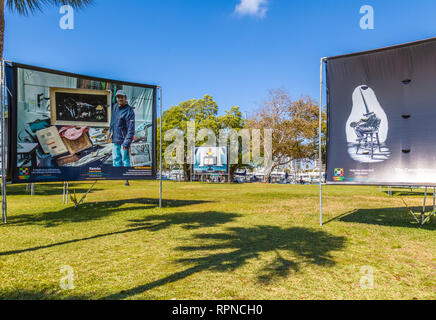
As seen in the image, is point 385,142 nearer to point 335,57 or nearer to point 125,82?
point 335,57

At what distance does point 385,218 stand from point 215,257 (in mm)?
7701

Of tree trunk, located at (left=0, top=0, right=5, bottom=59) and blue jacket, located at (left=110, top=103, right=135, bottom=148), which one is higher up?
tree trunk, located at (left=0, top=0, right=5, bottom=59)

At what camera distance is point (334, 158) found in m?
7.98

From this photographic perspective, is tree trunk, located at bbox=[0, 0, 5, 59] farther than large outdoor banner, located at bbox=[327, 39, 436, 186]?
Yes

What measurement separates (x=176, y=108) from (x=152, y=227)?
127 feet

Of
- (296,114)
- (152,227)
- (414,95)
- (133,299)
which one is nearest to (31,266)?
(133,299)

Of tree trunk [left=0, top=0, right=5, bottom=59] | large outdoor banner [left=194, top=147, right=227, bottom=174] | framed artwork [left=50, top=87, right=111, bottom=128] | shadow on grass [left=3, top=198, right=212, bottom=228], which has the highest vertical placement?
tree trunk [left=0, top=0, right=5, bottom=59]

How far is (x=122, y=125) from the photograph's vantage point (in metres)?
11.0

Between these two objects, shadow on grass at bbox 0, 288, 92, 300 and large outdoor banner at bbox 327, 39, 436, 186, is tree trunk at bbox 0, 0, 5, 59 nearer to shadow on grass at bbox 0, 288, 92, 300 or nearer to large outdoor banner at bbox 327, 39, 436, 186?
shadow on grass at bbox 0, 288, 92, 300

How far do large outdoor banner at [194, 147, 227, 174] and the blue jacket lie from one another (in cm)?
2719

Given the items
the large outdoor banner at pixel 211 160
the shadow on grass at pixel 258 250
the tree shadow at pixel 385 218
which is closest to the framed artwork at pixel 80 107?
the shadow on grass at pixel 258 250

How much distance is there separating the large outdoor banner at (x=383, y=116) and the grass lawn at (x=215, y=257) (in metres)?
1.80

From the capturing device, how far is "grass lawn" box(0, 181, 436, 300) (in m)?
3.85

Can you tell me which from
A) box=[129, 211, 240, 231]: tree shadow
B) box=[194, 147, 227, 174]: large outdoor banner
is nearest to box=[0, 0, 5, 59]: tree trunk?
box=[129, 211, 240, 231]: tree shadow
